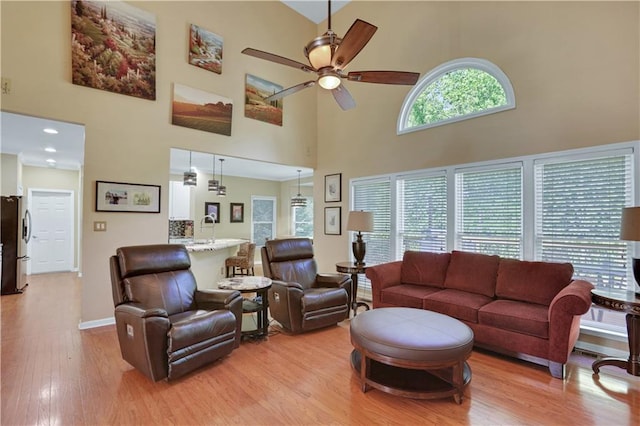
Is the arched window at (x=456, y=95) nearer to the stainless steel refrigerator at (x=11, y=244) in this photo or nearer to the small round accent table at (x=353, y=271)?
the small round accent table at (x=353, y=271)

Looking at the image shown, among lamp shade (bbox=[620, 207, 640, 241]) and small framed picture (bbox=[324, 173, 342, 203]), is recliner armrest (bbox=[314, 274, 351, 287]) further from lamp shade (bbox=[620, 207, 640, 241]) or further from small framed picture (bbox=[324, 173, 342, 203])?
lamp shade (bbox=[620, 207, 640, 241])

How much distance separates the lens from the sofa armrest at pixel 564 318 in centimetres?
246

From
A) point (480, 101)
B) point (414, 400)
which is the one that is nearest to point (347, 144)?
point (480, 101)

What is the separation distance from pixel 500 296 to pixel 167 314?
3298 mm

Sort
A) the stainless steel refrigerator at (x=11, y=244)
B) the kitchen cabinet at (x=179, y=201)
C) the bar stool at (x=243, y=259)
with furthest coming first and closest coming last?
the kitchen cabinet at (x=179, y=201) < the bar stool at (x=243, y=259) < the stainless steel refrigerator at (x=11, y=244)

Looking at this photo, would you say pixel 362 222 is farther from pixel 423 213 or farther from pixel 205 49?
pixel 205 49

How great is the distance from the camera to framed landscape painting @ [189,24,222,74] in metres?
4.51

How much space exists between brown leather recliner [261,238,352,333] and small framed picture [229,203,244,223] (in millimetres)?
5346

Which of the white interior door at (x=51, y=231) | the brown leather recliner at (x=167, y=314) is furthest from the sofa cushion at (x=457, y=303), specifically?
the white interior door at (x=51, y=231)

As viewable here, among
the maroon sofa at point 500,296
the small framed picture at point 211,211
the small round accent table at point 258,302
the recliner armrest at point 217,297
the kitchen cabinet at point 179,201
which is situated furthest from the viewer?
the small framed picture at point 211,211

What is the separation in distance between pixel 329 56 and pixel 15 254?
Result: 6465 mm

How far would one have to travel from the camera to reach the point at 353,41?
2332 millimetres

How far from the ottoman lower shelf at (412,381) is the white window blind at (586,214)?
1.93m

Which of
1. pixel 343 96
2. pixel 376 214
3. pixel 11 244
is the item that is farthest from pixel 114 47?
pixel 376 214
